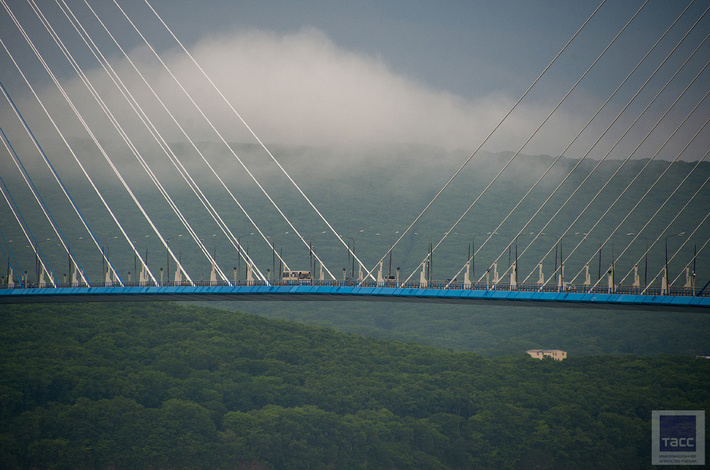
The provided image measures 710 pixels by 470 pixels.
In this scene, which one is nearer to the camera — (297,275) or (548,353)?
(297,275)

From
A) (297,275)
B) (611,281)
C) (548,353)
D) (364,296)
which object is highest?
(548,353)

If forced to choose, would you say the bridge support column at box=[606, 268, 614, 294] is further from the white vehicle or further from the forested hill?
the forested hill

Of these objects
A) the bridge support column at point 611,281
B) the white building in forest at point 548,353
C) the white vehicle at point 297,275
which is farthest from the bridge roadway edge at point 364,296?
the white building in forest at point 548,353

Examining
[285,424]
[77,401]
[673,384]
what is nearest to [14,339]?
[77,401]

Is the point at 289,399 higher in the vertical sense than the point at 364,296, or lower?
higher

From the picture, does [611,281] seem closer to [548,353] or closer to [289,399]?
[289,399]

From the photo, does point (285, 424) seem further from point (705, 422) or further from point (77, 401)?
point (705, 422)

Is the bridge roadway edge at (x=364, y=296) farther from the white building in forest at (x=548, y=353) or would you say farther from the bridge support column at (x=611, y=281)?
the white building in forest at (x=548, y=353)

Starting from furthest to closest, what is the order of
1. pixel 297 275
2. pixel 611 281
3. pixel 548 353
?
pixel 548 353 → pixel 297 275 → pixel 611 281

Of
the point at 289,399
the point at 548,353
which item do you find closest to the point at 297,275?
the point at 289,399
